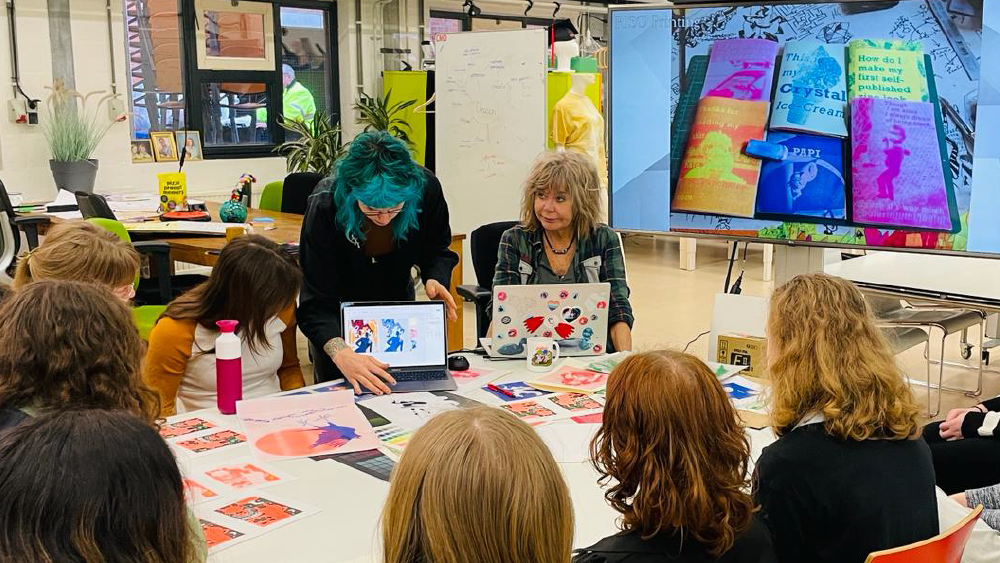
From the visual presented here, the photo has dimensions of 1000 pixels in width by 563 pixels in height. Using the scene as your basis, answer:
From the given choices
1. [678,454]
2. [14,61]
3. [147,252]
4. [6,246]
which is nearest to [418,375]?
[678,454]

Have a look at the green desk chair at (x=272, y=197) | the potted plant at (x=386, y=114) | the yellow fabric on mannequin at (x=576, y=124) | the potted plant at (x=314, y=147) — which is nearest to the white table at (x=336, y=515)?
the green desk chair at (x=272, y=197)

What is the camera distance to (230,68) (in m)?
7.79

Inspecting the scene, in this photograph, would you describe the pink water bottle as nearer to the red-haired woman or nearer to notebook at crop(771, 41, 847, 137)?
the red-haired woman

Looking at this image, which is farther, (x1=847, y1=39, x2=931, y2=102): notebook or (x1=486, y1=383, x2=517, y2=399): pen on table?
(x1=847, y1=39, x2=931, y2=102): notebook

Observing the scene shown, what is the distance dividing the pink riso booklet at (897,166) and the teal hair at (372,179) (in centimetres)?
156

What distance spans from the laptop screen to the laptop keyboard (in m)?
0.02

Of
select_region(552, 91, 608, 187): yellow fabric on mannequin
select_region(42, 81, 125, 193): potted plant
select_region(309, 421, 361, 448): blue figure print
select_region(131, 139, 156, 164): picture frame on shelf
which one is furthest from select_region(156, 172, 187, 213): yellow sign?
select_region(309, 421, 361, 448): blue figure print

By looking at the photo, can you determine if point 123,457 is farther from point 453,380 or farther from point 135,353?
point 453,380

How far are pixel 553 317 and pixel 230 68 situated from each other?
5.45 meters

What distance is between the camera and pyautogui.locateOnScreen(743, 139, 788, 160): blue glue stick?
367cm

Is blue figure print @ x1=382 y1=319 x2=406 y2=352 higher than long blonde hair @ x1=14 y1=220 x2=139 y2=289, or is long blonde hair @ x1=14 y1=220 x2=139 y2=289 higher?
long blonde hair @ x1=14 y1=220 x2=139 y2=289

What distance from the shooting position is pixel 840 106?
11.6 feet

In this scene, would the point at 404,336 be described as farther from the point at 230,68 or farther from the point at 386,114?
the point at 230,68

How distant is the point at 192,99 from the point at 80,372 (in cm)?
618
